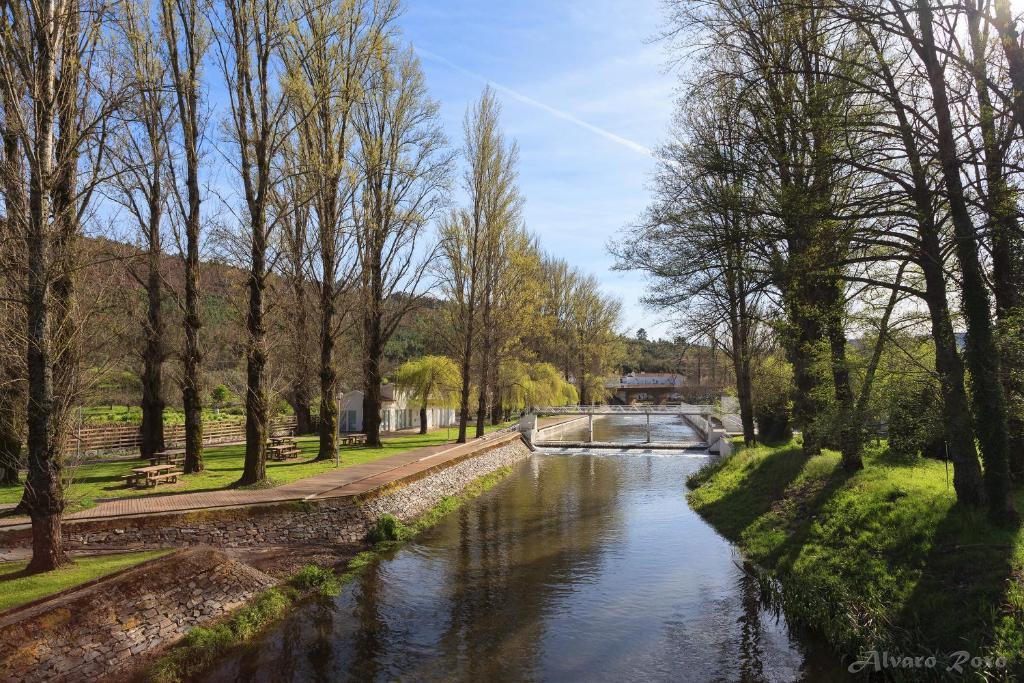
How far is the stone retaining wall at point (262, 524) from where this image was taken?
32.4 feet

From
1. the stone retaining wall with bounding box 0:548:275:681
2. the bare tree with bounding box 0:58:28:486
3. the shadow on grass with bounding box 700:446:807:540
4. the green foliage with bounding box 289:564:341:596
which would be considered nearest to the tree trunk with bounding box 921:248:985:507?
the shadow on grass with bounding box 700:446:807:540

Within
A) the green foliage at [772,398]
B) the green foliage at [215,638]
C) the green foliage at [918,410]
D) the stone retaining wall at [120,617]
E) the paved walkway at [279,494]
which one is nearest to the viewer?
the stone retaining wall at [120,617]

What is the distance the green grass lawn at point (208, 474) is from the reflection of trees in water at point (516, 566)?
444 centimetres

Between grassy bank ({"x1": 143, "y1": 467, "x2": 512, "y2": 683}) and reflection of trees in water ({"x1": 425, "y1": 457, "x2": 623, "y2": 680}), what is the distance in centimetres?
149

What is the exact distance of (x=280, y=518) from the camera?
11.7 meters

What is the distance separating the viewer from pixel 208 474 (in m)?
15.5

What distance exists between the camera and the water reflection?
24.1ft

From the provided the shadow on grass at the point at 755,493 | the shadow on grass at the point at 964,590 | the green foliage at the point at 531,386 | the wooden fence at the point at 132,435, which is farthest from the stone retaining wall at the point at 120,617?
the green foliage at the point at 531,386

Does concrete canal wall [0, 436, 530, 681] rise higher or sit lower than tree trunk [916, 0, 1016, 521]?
A: lower

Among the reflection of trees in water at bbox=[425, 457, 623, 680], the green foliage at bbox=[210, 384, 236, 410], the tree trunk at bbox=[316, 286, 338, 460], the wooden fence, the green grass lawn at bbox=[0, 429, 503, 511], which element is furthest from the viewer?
the green foliage at bbox=[210, 384, 236, 410]

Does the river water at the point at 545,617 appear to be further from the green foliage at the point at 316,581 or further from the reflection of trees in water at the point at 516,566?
Answer: the green foliage at the point at 316,581

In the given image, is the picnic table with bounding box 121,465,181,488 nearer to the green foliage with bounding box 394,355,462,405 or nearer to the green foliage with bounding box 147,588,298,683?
the green foliage with bounding box 147,588,298,683

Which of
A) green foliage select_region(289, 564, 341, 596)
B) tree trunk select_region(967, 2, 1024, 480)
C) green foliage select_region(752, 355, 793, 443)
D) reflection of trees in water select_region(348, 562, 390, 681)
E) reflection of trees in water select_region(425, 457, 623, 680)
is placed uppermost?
tree trunk select_region(967, 2, 1024, 480)

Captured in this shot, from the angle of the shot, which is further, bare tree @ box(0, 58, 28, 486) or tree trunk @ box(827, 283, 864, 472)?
tree trunk @ box(827, 283, 864, 472)
